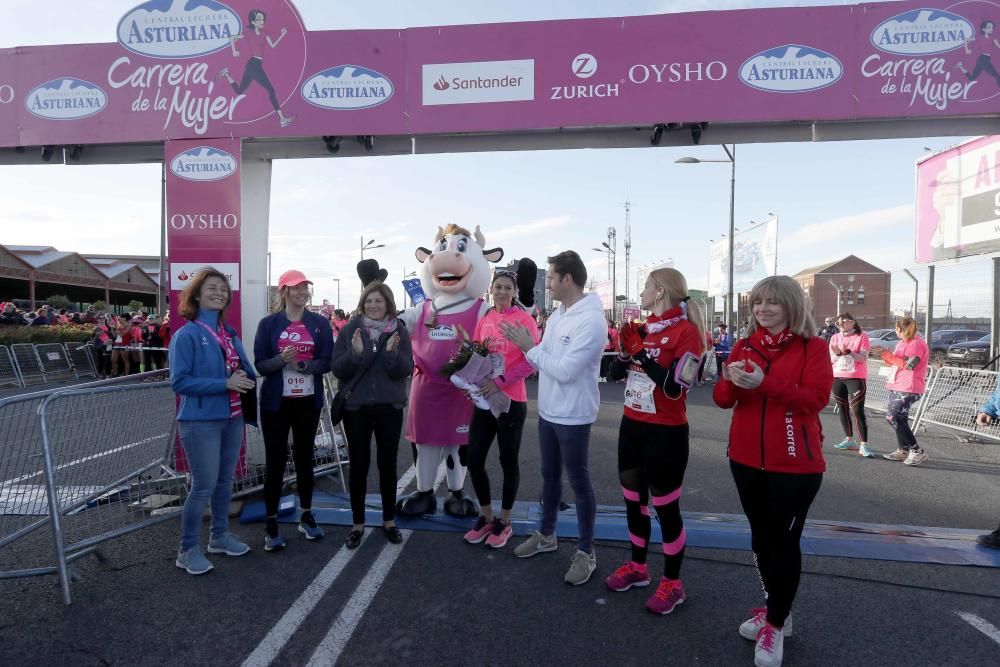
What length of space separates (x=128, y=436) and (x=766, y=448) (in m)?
4.19

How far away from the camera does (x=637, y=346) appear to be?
3.32 meters

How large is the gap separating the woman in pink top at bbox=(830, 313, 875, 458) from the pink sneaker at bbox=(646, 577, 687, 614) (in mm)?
4819

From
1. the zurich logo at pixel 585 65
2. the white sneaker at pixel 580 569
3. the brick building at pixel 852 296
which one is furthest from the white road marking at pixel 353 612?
the brick building at pixel 852 296

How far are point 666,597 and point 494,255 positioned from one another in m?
2.94

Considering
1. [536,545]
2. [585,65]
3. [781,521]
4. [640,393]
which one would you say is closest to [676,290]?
[640,393]

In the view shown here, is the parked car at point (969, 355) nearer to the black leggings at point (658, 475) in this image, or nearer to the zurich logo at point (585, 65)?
the zurich logo at point (585, 65)

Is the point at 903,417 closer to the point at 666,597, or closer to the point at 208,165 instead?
the point at 666,597

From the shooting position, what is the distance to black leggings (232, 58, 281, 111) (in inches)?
211

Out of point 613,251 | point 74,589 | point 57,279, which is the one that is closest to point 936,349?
point 613,251

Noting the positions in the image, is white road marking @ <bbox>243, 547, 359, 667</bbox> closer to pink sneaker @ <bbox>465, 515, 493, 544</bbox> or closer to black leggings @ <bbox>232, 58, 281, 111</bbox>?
pink sneaker @ <bbox>465, 515, 493, 544</bbox>

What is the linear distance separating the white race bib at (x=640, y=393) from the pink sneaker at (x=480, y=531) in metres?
1.53

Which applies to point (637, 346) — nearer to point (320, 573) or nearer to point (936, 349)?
point (320, 573)

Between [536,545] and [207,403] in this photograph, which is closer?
[207,403]

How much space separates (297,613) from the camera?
3195 mm
